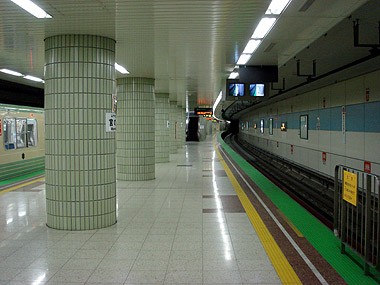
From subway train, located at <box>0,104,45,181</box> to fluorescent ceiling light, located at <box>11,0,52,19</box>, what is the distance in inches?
279

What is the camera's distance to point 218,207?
299 inches

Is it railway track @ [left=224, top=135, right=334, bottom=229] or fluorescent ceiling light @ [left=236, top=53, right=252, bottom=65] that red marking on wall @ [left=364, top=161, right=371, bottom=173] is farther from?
fluorescent ceiling light @ [left=236, top=53, right=252, bottom=65]

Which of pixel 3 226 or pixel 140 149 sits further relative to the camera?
pixel 140 149

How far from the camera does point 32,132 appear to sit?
43.1 ft

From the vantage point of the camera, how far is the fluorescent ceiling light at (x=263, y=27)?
5633mm

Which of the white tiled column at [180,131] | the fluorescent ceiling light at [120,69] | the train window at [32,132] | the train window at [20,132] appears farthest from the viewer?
the white tiled column at [180,131]

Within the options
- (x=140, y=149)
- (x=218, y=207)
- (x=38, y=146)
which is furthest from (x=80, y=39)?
(x=38, y=146)

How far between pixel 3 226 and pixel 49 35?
3.36m

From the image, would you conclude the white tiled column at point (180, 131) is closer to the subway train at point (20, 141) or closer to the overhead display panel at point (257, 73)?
the subway train at point (20, 141)

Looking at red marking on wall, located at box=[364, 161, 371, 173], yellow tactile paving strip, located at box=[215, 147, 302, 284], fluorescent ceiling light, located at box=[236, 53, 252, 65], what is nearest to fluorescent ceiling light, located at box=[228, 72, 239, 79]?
fluorescent ceiling light, located at box=[236, 53, 252, 65]

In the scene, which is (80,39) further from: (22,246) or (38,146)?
(38,146)

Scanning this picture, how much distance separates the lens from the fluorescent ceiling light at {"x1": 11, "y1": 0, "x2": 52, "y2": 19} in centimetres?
453

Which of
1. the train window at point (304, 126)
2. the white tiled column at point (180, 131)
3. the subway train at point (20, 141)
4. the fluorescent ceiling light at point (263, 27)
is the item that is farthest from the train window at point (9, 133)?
the white tiled column at point (180, 131)

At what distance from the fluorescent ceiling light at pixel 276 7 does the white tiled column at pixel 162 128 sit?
11957 mm
